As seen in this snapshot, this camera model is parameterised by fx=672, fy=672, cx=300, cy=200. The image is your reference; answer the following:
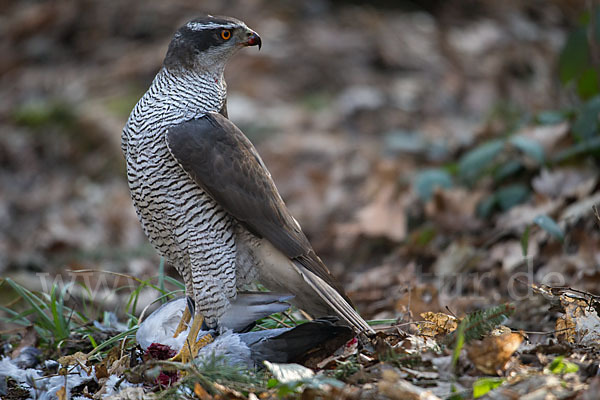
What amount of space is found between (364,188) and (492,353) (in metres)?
4.82

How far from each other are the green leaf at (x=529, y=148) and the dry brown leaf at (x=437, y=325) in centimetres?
245

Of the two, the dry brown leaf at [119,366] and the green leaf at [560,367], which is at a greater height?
the green leaf at [560,367]

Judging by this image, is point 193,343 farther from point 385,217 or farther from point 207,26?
point 385,217

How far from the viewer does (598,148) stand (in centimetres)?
527

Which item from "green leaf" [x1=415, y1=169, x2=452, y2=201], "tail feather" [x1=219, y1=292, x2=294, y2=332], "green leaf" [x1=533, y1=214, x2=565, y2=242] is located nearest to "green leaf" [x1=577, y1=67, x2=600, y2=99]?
"green leaf" [x1=415, y1=169, x2=452, y2=201]

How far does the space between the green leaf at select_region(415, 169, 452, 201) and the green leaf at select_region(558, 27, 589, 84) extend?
131 centimetres

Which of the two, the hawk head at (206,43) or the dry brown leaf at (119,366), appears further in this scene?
the hawk head at (206,43)

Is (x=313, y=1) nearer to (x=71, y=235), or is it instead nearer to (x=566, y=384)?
(x=71, y=235)

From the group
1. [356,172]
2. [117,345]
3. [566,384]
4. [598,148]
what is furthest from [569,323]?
[356,172]

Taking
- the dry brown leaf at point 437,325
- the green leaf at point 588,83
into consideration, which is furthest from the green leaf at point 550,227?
the green leaf at point 588,83

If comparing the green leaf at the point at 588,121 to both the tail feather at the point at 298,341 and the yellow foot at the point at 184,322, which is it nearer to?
the tail feather at the point at 298,341

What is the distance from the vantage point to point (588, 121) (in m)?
5.24

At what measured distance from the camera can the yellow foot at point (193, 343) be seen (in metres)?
3.31

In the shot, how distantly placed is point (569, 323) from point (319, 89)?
23.6 ft
